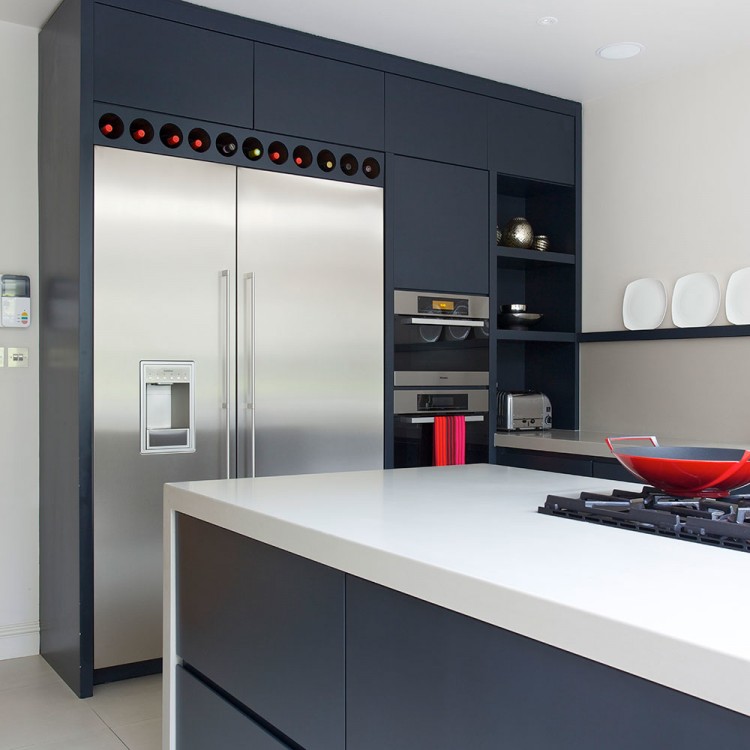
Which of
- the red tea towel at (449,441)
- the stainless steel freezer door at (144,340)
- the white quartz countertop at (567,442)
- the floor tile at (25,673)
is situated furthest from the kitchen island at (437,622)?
the red tea towel at (449,441)

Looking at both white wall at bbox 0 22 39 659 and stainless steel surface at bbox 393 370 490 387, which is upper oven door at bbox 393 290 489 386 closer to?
stainless steel surface at bbox 393 370 490 387

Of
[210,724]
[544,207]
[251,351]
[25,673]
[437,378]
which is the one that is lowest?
[25,673]

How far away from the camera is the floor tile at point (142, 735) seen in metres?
2.78

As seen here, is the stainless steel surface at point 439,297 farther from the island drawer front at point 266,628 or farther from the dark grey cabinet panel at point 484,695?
the dark grey cabinet panel at point 484,695

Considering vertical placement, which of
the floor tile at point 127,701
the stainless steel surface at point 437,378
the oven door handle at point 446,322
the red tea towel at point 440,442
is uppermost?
the oven door handle at point 446,322

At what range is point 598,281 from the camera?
15.5ft

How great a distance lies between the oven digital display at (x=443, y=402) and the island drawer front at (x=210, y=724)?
2.23 metres

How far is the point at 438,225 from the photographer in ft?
14.0

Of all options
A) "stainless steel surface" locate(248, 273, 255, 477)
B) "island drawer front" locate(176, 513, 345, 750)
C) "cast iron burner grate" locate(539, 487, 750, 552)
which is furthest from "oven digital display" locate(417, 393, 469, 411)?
"cast iron burner grate" locate(539, 487, 750, 552)

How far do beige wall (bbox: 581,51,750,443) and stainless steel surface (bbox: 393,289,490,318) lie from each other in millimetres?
714

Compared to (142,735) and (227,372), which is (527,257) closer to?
(227,372)

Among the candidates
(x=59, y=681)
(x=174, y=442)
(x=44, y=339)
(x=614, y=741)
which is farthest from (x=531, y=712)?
(x=44, y=339)

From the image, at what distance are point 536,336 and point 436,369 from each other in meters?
0.70

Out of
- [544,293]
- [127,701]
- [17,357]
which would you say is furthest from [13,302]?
[544,293]
